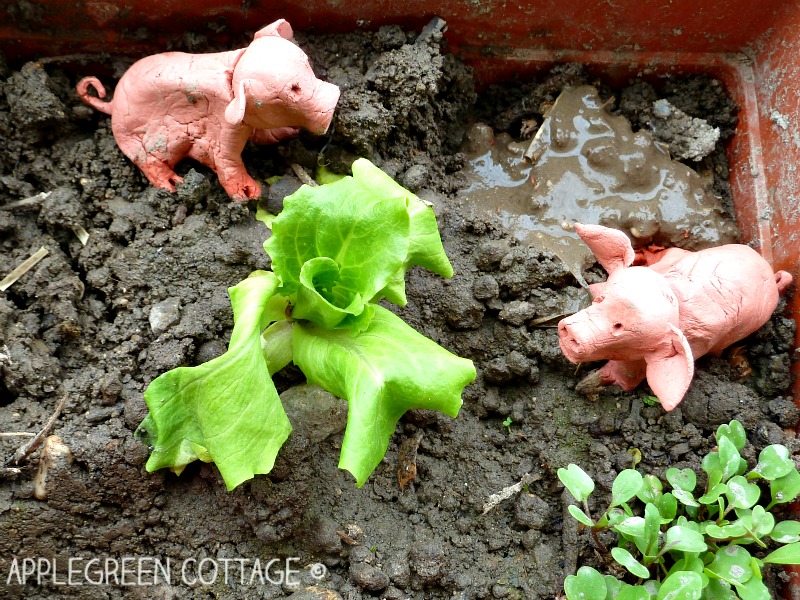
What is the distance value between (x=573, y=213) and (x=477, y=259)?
33cm

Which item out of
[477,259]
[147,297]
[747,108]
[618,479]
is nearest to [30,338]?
[147,297]

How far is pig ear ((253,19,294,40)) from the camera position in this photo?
1519mm

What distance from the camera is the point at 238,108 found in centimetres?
143

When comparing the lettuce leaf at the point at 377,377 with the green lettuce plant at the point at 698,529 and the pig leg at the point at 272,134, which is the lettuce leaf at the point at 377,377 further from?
the pig leg at the point at 272,134

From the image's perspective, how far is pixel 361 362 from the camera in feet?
4.37

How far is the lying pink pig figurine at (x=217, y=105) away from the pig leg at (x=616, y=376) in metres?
0.93

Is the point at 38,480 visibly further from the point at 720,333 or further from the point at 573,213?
the point at 720,333

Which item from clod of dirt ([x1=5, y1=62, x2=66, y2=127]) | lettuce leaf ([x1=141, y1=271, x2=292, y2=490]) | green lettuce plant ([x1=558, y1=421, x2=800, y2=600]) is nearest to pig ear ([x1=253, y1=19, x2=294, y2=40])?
clod of dirt ([x1=5, y1=62, x2=66, y2=127])

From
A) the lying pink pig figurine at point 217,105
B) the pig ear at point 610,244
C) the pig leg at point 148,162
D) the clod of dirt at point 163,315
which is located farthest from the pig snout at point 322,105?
the pig ear at point 610,244

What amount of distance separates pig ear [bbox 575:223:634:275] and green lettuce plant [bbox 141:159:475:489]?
356mm

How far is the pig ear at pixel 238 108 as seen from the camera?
1428 millimetres

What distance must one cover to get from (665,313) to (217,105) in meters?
1.16

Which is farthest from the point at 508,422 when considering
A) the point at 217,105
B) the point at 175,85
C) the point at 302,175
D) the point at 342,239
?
the point at 175,85

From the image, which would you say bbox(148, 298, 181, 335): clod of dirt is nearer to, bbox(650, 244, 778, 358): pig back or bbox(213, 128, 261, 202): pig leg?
bbox(213, 128, 261, 202): pig leg
